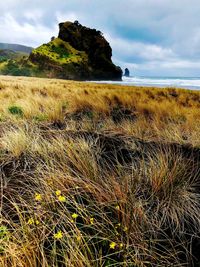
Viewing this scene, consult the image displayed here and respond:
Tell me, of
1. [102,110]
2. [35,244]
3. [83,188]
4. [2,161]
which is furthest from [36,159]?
[102,110]

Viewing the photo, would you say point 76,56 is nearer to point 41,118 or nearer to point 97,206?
point 41,118

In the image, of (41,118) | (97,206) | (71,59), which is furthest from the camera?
(71,59)

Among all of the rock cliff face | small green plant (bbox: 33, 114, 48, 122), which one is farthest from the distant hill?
small green plant (bbox: 33, 114, 48, 122)

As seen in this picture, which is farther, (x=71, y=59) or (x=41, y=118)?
Result: (x=71, y=59)

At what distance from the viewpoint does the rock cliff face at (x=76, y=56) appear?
84188 mm

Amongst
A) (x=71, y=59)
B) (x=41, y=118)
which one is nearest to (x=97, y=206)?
(x=41, y=118)

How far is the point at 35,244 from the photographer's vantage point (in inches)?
75.0

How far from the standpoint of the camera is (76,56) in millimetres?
92375

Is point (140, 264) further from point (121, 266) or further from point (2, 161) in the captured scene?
point (2, 161)

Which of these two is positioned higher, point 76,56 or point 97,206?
point 76,56

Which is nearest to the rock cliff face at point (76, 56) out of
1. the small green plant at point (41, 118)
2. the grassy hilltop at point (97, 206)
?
the small green plant at point (41, 118)

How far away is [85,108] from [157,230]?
264 inches

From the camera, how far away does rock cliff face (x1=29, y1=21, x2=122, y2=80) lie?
84.2 metres

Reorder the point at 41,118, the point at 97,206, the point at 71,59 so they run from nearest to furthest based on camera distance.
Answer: the point at 97,206
the point at 41,118
the point at 71,59
